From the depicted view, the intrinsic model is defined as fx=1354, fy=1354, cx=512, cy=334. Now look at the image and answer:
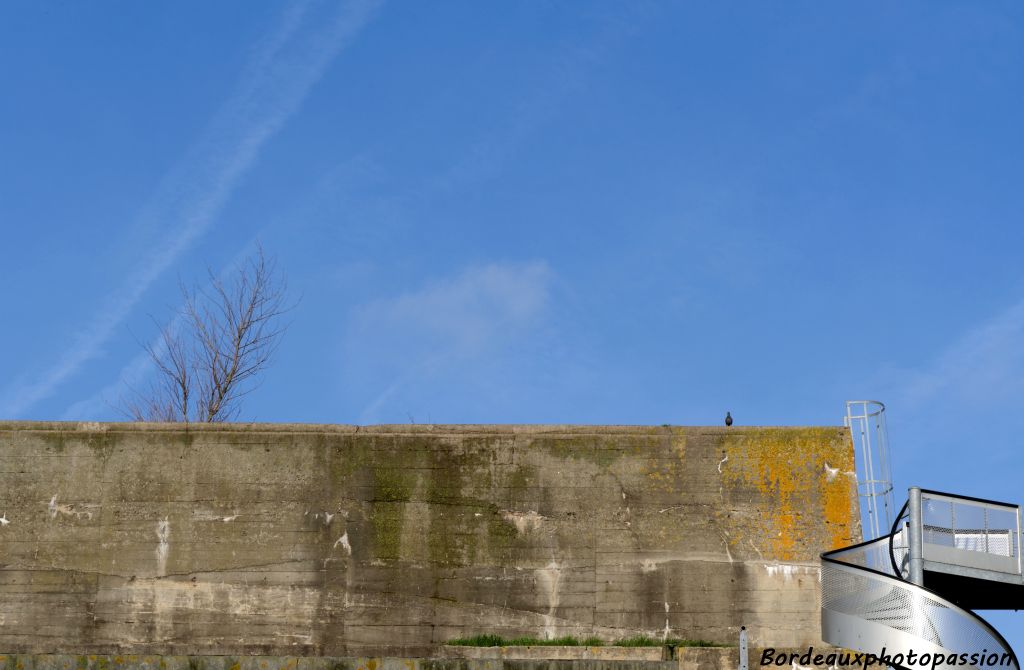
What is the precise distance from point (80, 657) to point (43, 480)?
5.30 m

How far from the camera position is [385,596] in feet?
48.6

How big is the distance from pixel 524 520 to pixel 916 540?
4.21 meters

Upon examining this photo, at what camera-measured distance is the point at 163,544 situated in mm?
15047

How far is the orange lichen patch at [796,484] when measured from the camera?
1504cm

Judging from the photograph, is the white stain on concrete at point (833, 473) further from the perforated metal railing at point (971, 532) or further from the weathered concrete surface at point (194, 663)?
the weathered concrete surface at point (194, 663)

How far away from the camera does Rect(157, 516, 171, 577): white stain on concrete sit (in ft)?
49.1

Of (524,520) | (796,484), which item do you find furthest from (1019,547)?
(524,520)

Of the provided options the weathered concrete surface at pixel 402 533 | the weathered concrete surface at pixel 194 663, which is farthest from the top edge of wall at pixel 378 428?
the weathered concrete surface at pixel 194 663

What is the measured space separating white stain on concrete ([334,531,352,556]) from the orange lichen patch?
14.0 feet

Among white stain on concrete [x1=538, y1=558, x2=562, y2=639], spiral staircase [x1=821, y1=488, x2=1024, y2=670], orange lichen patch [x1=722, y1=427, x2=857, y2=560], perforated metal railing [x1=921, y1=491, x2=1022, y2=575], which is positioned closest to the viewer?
spiral staircase [x1=821, y1=488, x2=1024, y2=670]

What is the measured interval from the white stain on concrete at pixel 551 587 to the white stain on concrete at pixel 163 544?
4142mm

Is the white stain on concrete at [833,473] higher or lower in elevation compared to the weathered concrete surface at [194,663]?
higher

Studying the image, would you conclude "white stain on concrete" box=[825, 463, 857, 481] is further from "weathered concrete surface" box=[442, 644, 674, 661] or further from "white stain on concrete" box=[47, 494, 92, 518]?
"white stain on concrete" box=[47, 494, 92, 518]

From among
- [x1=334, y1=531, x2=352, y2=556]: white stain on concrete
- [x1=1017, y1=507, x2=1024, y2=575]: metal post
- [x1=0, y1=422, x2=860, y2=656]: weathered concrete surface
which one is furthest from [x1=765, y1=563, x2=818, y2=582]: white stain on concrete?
[x1=334, y1=531, x2=352, y2=556]: white stain on concrete
